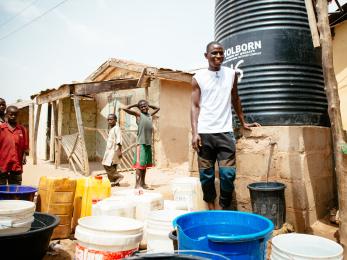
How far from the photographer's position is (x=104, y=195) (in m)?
3.42

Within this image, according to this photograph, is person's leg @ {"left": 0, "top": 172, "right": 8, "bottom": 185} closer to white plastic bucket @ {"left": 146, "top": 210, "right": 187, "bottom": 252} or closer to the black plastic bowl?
the black plastic bowl

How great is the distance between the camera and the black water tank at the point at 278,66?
3.76 m

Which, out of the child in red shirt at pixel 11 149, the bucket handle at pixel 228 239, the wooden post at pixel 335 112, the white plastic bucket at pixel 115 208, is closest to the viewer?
the bucket handle at pixel 228 239

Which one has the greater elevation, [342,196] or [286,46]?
[286,46]

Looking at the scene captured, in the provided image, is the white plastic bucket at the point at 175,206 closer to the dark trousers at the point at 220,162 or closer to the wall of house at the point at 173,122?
the dark trousers at the point at 220,162

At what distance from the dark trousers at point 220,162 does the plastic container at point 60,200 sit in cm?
145

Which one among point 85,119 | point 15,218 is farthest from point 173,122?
point 15,218

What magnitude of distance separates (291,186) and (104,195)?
2.09m

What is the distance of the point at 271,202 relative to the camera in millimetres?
3328

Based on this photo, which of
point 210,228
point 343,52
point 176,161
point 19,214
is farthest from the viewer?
point 176,161

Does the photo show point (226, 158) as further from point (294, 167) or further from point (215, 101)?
point (294, 167)

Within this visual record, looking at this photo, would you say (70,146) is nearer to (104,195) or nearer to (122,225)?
(104,195)

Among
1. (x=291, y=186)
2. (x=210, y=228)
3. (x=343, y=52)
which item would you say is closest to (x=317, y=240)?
(x=210, y=228)

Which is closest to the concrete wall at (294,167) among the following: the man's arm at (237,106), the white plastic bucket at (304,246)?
the man's arm at (237,106)
